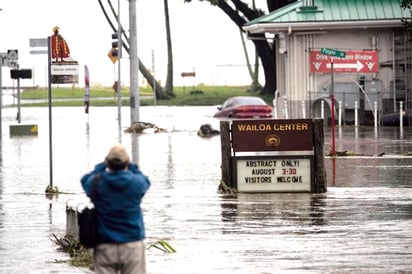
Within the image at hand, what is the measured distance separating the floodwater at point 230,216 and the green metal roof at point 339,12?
51.3 feet

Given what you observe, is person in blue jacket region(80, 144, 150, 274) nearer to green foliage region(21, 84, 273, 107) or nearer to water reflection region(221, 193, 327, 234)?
water reflection region(221, 193, 327, 234)

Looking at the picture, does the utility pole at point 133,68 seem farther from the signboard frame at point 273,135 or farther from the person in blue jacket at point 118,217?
the person in blue jacket at point 118,217

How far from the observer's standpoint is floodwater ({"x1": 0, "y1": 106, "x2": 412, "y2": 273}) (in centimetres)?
1345

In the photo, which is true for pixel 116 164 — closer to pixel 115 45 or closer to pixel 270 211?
pixel 270 211

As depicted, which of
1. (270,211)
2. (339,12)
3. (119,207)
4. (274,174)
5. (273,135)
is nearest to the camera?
(119,207)

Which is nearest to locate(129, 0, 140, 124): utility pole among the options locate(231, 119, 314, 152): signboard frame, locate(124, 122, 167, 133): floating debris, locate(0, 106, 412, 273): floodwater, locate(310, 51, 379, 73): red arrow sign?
locate(124, 122, 167, 133): floating debris

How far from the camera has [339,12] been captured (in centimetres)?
4841

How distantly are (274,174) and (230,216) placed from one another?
3273 millimetres

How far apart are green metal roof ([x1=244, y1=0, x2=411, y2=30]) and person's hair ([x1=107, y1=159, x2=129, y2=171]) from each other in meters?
37.7

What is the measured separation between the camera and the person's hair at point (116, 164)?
32.4 ft

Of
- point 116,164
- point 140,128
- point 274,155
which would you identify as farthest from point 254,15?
point 116,164

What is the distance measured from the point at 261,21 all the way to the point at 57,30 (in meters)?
27.3

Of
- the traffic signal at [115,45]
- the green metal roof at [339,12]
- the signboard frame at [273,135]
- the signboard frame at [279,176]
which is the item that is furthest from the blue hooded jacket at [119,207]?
the traffic signal at [115,45]

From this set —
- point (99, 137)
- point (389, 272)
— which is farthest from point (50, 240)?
point (99, 137)
